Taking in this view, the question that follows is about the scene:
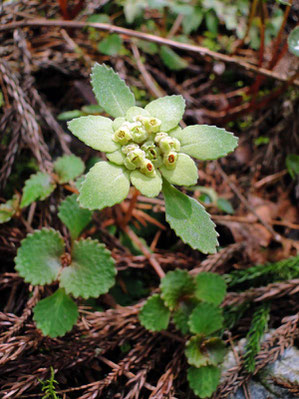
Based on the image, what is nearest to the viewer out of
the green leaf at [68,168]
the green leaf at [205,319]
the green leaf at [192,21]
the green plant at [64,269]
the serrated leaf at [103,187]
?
the serrated leaf at [103,187]

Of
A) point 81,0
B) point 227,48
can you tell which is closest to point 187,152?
point 81,0

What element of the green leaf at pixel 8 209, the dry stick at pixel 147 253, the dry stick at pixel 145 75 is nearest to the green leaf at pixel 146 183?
the dry stick at pixel 147 253

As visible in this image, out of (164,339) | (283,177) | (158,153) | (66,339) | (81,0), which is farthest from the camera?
(283,177)

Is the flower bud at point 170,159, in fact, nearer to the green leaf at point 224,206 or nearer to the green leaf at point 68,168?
the green leaf at point 68,168

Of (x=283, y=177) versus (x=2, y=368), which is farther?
(x=283, y=177)

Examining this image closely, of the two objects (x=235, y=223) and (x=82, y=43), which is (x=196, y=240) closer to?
(x=235, y=223)

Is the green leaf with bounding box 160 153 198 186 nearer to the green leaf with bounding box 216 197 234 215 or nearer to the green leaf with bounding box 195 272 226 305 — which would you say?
the green leaf with bounding box 195 272 226 305

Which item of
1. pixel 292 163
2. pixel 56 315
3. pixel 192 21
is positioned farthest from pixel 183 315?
pixel 192 21
